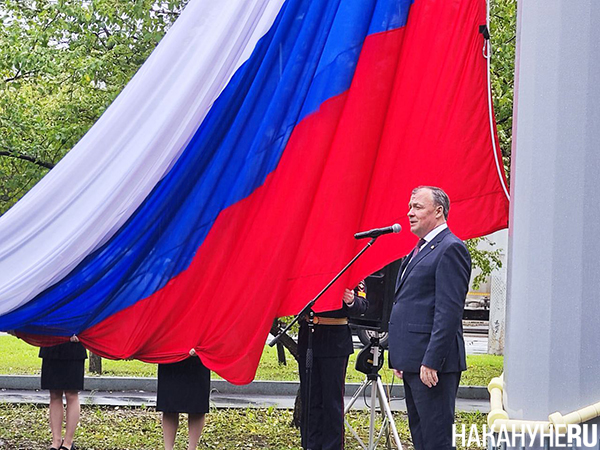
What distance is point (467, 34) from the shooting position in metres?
5.90

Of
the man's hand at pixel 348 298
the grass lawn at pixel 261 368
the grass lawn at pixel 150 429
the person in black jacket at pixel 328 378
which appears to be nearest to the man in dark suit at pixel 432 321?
the man's hand at pixel 348 298

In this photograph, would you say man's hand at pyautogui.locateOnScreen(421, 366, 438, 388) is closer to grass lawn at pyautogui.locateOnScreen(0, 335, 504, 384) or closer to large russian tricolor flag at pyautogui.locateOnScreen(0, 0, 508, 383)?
large russian tricolor flag at pyautogui.locateOnScreen(0, 0, 508, 383)

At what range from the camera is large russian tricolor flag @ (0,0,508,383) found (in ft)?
18.5

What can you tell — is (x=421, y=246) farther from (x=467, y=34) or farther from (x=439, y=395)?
(x=467, y=34)

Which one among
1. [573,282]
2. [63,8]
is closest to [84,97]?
[63,8]

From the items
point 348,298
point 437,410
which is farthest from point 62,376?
point 437,410

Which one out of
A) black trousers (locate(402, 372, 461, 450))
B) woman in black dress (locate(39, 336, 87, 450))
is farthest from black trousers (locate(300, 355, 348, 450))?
woman in black dress (locate(39, 336, 87, 450))

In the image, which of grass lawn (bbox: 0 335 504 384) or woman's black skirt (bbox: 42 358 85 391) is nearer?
woman's black skirt (bbox: 42 358 85 391)

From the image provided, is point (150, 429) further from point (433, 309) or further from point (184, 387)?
point (433, 309)

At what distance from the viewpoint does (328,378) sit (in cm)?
742

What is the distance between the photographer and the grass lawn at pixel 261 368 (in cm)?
1508

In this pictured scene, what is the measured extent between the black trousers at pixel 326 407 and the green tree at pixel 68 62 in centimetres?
409

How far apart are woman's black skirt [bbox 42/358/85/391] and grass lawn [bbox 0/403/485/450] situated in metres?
1.14

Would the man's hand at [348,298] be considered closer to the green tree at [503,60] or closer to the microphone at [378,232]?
the microphone at [378,232]
